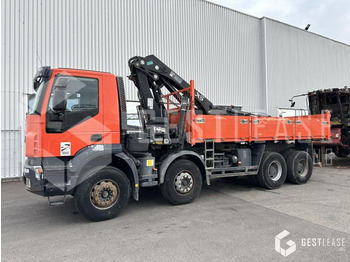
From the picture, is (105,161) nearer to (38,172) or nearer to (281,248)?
(38,172)

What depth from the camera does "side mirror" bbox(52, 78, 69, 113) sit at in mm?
4230

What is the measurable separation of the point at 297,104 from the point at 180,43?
9780mm

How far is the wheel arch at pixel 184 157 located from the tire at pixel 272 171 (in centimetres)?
195

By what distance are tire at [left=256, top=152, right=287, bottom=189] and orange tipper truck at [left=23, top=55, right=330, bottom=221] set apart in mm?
28

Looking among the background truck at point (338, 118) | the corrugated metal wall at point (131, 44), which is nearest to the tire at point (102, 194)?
the corrugated metal wall at point (131, 44)

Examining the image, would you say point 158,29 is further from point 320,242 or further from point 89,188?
point 320,242

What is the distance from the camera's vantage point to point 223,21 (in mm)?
13734

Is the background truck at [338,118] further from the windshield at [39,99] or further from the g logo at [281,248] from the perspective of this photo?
the windshield at [39,99]

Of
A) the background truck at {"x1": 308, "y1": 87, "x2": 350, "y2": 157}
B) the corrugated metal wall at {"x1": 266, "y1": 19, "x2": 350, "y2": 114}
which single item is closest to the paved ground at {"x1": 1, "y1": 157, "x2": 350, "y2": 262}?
the background truck at {"x1": 308, "y1": 87, "x2": 350, "y2": 157}

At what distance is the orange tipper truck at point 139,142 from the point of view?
4410 mm

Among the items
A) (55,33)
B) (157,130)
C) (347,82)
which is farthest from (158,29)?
(347,82)

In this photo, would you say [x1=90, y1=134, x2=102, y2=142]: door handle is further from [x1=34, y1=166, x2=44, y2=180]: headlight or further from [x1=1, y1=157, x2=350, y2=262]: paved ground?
[x1=1, y1=157, x2=350, y2=262]: paved ground

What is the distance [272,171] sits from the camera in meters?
7.33

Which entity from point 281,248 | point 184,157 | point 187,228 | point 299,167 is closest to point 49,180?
point 187,228
